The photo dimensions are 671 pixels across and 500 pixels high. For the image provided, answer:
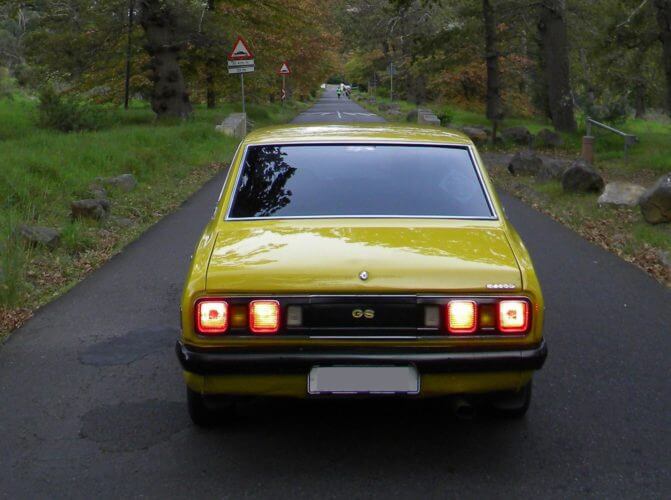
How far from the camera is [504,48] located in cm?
3155

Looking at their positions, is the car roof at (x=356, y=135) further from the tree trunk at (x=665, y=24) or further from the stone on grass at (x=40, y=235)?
the tree trunk at (x=665, y=24)

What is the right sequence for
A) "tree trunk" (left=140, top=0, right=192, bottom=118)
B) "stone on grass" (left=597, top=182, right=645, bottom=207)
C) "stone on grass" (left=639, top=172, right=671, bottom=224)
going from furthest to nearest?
1. "tree trunk" (left=140, top=0, right=192, bottom=118)
2. "stone on grass" (left=597, top=182, right=645, bottom=207)
3. "stone on grass" (left=639, top=172, right=671, bottom=224)

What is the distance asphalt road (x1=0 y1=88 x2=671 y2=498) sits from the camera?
365 cm

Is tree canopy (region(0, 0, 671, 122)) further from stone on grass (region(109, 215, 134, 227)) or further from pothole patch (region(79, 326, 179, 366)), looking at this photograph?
pothole patch (region(79, 326, 179, 366))

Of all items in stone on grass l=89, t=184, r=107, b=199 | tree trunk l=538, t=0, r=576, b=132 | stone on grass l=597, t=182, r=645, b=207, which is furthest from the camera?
tree trunk l=538, t=0, r=576, b=132

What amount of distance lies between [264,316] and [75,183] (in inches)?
357

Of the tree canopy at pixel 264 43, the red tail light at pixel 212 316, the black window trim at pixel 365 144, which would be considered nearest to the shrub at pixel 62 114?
the tree canopy at pixel 264 43

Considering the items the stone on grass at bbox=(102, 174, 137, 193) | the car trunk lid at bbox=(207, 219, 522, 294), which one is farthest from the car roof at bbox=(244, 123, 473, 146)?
the stone on grass at bbox=(102, 174, 137, 193)

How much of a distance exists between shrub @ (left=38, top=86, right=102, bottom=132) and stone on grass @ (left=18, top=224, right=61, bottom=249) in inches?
431

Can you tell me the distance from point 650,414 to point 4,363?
4157 millimetres

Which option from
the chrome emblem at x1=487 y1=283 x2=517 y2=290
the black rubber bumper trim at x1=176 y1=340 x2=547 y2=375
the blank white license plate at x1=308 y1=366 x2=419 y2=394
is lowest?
the blank white license plate at x1=308 y1=366 x2=419 y2=394

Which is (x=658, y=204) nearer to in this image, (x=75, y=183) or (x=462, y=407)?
(x=462, y=407)

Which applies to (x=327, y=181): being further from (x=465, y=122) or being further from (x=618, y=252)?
(x=465, y=122)

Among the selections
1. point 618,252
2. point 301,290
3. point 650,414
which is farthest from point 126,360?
point 618,252
